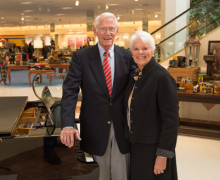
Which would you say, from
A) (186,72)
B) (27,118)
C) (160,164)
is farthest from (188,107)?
(160,164)

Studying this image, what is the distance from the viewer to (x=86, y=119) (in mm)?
1712

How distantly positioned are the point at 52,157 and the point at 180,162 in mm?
2208

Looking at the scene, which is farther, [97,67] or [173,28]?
[173,28]

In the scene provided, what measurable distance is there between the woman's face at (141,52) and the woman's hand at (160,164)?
60cm

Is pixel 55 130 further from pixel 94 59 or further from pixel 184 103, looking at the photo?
pixel 184 103

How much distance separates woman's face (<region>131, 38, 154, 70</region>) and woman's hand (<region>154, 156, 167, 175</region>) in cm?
60

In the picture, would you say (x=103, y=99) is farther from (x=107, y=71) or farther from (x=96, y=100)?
(x=107, y=71)

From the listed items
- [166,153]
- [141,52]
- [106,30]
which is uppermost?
[106,30]

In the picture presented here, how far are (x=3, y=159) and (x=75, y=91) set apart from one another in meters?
0.62

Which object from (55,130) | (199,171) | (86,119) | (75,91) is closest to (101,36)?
(75,91)

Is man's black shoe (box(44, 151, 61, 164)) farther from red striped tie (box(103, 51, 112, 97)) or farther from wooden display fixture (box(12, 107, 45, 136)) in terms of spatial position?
red striped tie (box(103, 51, 112, 97))

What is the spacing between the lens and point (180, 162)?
3.36m

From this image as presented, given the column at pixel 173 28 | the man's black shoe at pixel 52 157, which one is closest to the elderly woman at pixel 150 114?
the man's black shoe at pixel 52 157

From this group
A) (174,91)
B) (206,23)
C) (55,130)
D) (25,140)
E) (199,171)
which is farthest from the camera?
(206,23)
